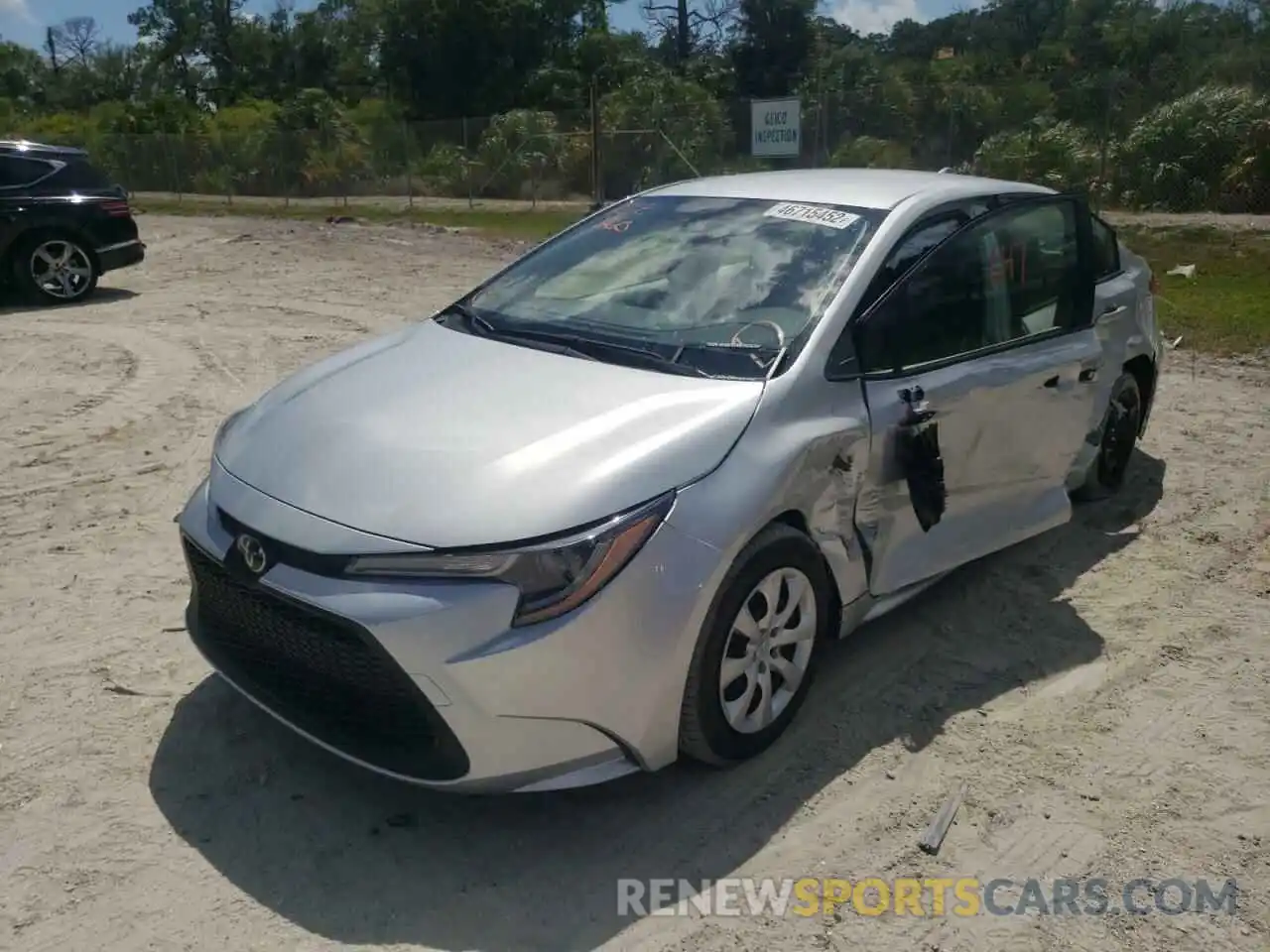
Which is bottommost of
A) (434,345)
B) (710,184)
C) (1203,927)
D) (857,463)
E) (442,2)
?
(1203,927)

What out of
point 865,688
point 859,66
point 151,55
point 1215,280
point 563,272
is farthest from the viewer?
point 151,55

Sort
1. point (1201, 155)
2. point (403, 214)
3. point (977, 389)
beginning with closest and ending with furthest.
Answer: point (977, 389)
point (1201, 155)
point (403, 214)

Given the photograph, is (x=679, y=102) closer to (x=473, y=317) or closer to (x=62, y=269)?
(x=62, y=269)

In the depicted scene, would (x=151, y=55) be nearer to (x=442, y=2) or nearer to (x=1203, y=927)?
(x=442, y=2)

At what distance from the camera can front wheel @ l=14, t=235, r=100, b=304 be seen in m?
11.6

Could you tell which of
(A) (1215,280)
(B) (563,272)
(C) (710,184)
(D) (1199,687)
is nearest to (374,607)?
(B) (563,272)

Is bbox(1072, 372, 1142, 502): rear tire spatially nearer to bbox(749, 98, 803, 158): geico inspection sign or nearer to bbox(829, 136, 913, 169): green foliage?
bbox(829, 136, 913, 169): green foliage

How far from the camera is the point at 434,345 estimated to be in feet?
13.3

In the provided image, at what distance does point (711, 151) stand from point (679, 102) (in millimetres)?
4881

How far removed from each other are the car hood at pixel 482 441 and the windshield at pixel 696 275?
12.5 inches

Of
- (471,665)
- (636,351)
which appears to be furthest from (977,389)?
(471,665)

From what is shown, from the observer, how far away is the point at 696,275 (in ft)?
13.4

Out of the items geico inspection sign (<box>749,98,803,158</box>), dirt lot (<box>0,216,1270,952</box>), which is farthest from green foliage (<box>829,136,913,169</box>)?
dirt lot (<box>0,216,1270,952</box>)

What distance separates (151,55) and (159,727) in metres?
65.8
